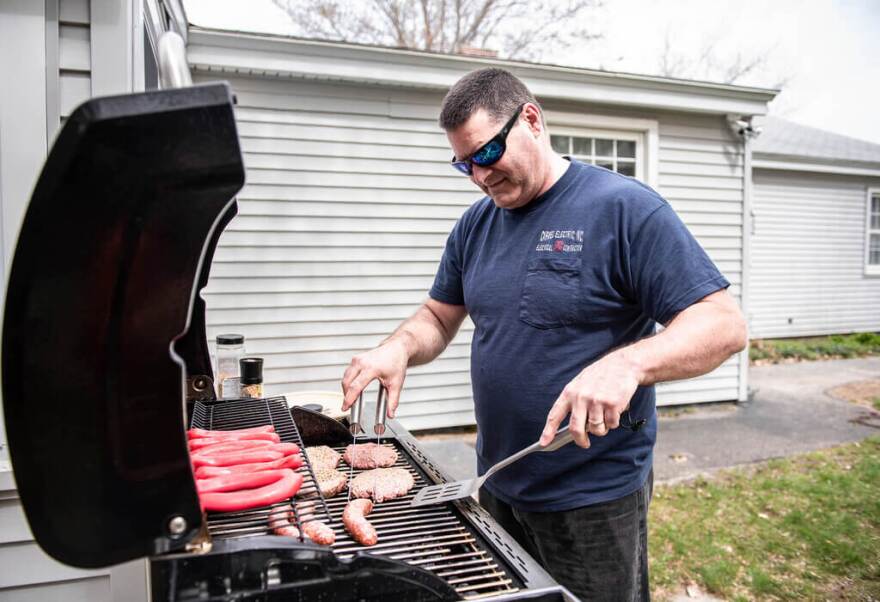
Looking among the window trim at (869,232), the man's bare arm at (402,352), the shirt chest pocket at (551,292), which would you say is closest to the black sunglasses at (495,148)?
the shirt chest pocket at (551,292)

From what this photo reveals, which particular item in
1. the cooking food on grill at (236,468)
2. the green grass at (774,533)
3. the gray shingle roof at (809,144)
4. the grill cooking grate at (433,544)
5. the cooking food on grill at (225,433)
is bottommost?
the green grass at (774,533)

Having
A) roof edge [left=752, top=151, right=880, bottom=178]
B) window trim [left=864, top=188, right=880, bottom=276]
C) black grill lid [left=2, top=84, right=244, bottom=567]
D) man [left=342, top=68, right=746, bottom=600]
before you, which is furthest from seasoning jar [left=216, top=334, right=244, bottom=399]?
window trim [left=864, top=188, right=880, bottom=276]

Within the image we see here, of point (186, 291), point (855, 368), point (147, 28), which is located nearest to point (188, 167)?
point (186, 291)

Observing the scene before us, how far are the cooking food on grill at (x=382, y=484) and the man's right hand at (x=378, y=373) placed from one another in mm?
205

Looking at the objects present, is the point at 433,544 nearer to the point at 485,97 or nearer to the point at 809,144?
the point at 485,97

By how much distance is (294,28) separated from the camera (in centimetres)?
1397

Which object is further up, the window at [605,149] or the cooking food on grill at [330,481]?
the window at [605,149]

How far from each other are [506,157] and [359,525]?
118 cm

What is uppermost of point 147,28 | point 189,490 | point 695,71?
point 695,71

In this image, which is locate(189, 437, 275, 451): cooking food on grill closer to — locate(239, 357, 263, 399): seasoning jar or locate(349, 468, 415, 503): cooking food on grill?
locate(349, 468, 415, 503): cooking food on grill

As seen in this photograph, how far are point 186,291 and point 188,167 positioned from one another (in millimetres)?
182

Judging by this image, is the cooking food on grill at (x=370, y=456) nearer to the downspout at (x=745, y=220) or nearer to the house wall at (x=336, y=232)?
the house wall at (x=336, y=232)

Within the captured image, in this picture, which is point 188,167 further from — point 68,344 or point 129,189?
point 68,344

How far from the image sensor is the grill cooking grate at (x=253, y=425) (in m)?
1.25
